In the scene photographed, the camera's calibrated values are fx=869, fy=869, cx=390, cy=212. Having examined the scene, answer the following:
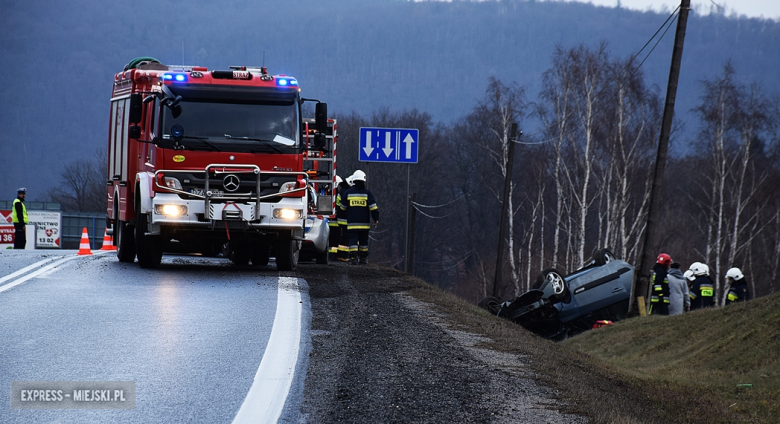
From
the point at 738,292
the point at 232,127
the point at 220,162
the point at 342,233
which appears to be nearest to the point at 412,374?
the point at 220,162

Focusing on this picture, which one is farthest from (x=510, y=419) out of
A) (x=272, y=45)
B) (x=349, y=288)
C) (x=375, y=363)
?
(x=272, y=45)

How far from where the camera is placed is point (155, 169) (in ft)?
40.6

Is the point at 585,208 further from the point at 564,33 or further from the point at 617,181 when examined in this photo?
the point at 564,33

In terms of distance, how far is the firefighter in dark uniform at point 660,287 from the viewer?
1919 cm

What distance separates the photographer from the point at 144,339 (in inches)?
261

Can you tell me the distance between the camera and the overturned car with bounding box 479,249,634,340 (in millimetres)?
19062

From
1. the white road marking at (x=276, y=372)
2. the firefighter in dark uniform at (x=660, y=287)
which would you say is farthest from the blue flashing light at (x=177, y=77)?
the firefighter in dark uniform at (x=660, y=287)

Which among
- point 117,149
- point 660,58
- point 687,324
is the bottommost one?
point 687,324

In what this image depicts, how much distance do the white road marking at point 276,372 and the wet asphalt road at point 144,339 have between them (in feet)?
0.22

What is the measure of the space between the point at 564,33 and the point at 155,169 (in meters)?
191

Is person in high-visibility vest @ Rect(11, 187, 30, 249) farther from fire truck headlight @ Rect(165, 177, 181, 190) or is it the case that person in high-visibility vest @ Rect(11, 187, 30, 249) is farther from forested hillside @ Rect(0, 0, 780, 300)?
fire truck headlight @ Rect(165, 177, 181, 190)

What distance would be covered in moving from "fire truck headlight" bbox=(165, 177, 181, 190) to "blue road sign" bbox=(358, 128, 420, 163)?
749cm

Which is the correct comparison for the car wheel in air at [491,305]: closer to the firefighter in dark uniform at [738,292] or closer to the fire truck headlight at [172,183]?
the firefighter in dark uniform at [738,292]

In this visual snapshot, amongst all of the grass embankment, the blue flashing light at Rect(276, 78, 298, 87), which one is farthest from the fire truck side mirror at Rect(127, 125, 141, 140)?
the grass embankment
